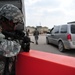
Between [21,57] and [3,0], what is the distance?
4.75 m

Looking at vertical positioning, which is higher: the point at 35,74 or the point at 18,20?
the point at 18,20

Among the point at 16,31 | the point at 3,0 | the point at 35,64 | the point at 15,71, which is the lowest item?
the point at 15,71

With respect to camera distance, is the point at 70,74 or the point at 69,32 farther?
the point at 69,32

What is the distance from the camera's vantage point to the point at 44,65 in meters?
1.89

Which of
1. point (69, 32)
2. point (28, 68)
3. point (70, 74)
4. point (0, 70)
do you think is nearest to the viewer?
point (70, 74)

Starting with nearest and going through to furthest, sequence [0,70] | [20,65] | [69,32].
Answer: [0,70], [20,65], [69,32]

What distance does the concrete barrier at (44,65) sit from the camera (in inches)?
67.2

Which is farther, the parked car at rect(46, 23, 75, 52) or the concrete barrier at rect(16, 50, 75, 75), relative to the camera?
the parked car at rect(46, 23, 75, 52)

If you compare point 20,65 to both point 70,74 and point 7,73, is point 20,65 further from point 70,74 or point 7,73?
point 70,74

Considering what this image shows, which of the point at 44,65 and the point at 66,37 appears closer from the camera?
the point at 44,65

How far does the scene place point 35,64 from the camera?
2.00m

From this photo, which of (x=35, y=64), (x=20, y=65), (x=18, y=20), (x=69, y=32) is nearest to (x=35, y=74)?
(x=35, y=64)

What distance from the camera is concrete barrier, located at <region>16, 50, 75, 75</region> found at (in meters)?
1.71

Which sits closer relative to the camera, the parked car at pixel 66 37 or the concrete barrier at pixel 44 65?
the concrete barrier at pixel 44 65
